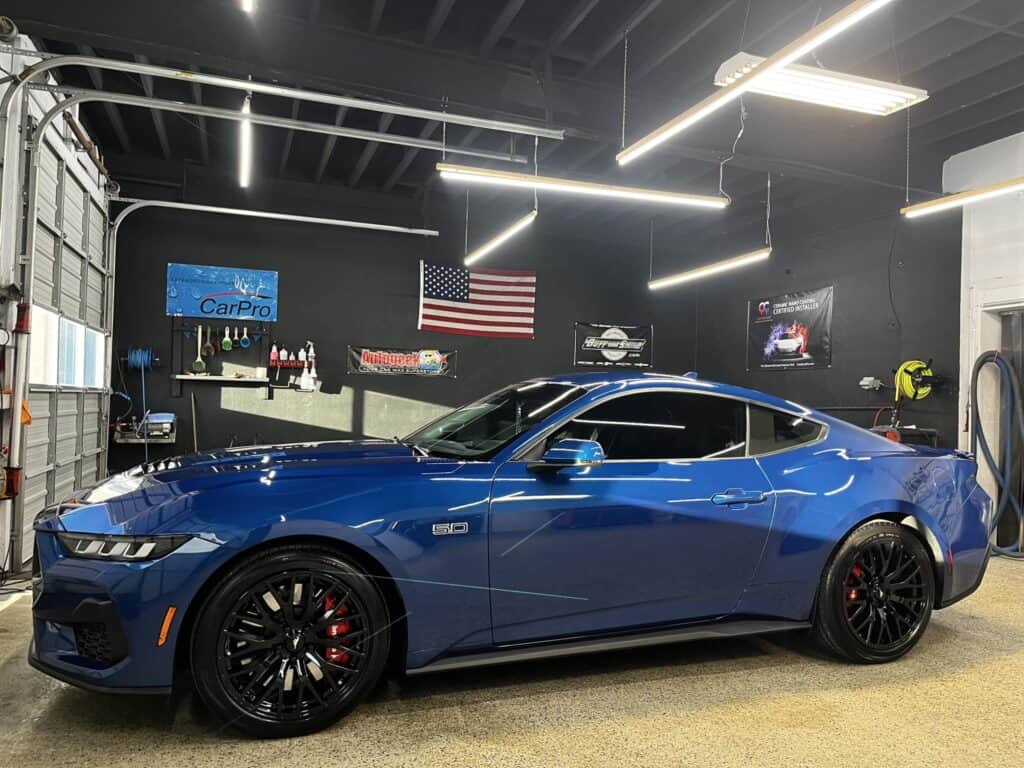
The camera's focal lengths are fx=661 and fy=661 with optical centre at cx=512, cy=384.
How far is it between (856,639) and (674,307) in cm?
839

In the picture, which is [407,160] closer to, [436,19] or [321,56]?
[321,56]

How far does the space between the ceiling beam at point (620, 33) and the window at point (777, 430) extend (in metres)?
3.21

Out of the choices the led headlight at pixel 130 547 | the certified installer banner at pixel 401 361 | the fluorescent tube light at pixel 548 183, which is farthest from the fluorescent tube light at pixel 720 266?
the led headlight at pixel 130 547

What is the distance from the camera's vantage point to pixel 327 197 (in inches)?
348

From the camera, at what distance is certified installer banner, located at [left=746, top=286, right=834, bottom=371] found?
27.1ft

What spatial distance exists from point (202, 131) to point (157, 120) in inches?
18.0

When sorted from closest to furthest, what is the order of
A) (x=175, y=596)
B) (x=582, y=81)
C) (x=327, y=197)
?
1. (x=175, y=596)
2. (x=582, y=81)
3. (x=327, y=197)

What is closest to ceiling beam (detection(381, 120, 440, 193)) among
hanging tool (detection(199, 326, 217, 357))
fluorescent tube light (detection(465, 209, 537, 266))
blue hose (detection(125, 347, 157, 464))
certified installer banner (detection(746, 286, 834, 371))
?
fluorescent tube light (detection(465, 209, 537, 266))

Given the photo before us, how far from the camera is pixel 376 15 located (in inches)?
188

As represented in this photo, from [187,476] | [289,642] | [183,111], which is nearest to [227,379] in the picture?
[183,111]

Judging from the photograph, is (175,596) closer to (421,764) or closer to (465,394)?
(421,764)

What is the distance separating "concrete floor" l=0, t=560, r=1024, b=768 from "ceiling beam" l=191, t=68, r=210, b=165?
15.9ft

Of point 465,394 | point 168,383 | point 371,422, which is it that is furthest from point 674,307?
point 168,383

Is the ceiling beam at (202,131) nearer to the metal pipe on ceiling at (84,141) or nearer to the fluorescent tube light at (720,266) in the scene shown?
the metal pipe on ceiling at (84,141)
